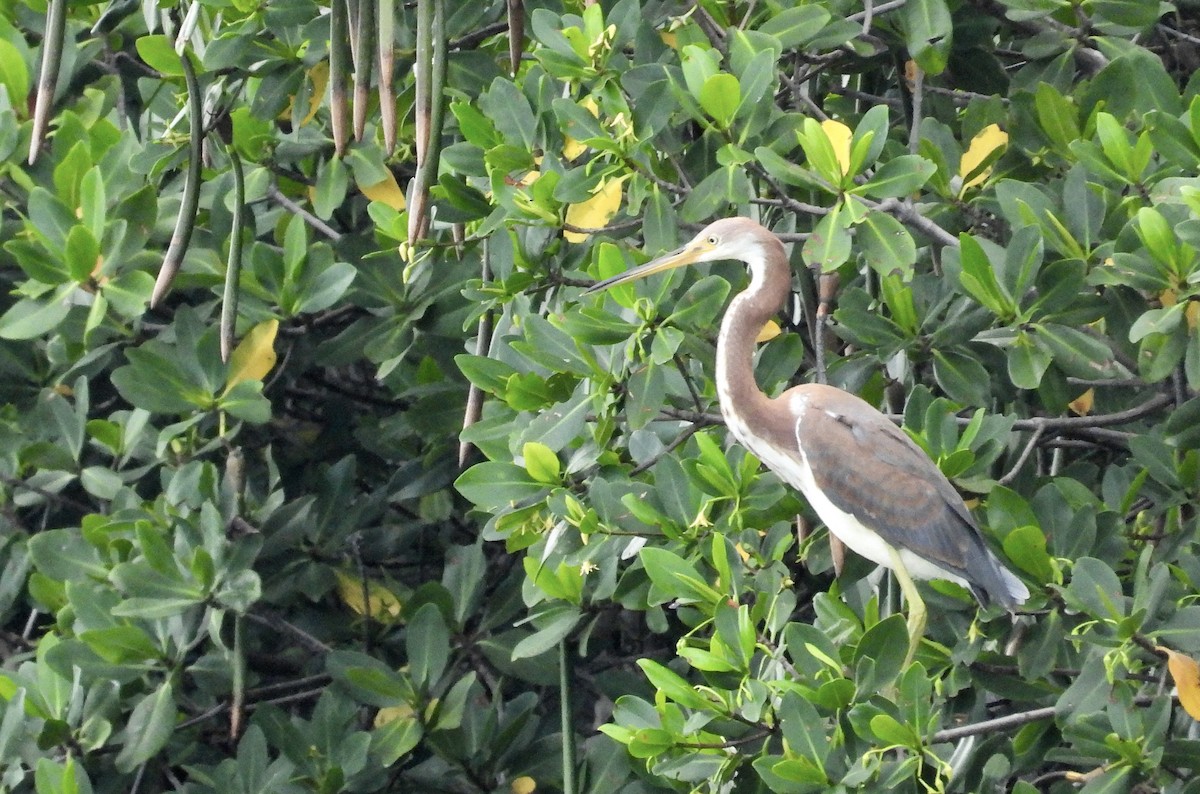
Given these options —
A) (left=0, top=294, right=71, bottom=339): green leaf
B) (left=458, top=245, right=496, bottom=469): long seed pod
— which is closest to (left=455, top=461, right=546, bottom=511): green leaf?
(left=458, top=245, right=496, bottom=469): long seed pod

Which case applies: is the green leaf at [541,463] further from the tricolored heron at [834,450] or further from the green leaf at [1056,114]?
the green leaf at [1056,114]

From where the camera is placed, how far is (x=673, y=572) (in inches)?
106

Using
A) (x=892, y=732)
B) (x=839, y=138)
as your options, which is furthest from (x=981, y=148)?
(x=892, y=732)

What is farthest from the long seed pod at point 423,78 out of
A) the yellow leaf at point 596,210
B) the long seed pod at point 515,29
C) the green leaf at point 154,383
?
the green leaf at point 154,383

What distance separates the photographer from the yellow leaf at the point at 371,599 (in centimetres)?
385

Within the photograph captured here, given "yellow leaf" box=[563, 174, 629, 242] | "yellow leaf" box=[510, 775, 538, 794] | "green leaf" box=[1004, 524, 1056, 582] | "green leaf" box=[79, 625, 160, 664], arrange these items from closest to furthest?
"green leaf" box=[1004, 524, 1056, 582] → "yellow leaf" box=[563, 174, 629, 242] → "green leaf" box=[79, 625, 160, 664] → "yellow leaf" box=[510, 775, 538, 794]

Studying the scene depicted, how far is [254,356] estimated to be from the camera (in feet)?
11.5

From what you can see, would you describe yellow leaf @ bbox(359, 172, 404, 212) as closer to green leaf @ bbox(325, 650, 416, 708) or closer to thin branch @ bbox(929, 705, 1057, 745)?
green leaf @ bbox(325, 650, 416, 708)

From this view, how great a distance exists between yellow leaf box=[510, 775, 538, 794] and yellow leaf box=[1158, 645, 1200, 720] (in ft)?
5.11

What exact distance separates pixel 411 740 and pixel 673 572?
1.05 m

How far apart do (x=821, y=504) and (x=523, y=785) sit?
106 cm

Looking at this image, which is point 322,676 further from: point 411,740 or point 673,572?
point 673,572

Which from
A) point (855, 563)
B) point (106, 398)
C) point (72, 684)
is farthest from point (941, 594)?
point (106, 398)

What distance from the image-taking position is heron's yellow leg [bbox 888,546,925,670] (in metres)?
2.77
